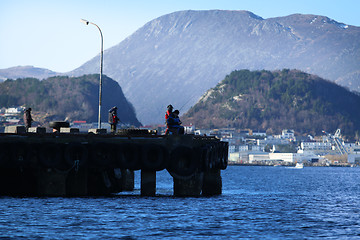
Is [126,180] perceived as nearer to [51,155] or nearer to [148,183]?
[148,183]

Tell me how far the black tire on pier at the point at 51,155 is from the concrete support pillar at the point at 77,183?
1.34m

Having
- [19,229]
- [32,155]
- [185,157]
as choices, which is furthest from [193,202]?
[19,229]

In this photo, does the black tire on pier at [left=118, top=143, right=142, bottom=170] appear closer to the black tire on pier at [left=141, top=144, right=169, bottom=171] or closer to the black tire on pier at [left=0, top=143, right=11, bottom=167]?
the black tire on pier at [left=141, top=144, right=169, bottom=171]

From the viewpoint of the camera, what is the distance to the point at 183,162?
50812mm

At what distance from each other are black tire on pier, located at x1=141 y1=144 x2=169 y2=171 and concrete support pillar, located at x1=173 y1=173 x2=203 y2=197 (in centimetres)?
226

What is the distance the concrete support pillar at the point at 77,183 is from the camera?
51.2 metres

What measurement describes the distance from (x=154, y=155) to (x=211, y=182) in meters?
9.68

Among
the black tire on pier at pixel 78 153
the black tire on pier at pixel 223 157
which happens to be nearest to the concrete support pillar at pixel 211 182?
the black tire on pier at pixel 223 157

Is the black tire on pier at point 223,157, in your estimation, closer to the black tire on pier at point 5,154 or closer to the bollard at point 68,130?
the bollard at point 68,130

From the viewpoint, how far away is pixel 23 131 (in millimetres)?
53406

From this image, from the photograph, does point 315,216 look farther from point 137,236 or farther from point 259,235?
point 137,236

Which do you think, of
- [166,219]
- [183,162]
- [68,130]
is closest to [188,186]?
[183,162]

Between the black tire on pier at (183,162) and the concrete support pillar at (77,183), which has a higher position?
the black tire on pier at (183,162)

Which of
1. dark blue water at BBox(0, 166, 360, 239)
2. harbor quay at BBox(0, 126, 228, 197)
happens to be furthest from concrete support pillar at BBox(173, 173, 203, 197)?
dark blue water at BBox(0, 166, 360, 239)
